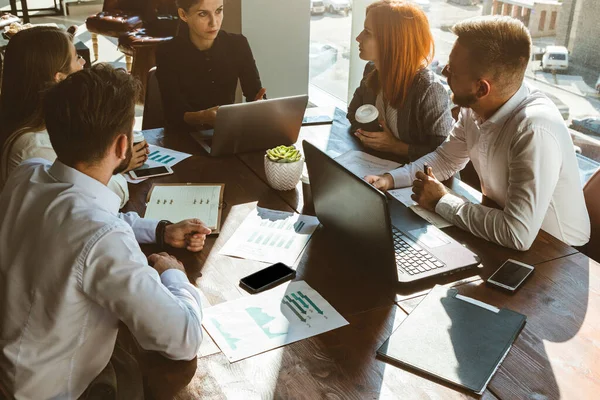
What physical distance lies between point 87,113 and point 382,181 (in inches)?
44.5

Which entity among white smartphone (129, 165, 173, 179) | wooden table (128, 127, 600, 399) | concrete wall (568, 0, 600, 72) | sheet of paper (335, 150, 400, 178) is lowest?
wooden table (128, 127, 600, 399)

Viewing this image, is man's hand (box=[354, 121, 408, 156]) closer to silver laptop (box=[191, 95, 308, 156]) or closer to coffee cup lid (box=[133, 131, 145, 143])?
silver laptop (box=[191, 95, 308, 156])

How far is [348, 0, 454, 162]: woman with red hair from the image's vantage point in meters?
2.44

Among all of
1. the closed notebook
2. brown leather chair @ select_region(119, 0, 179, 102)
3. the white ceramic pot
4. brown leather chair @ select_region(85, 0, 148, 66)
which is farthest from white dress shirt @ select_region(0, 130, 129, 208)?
brown leather chair @ select_region(85, 0, 148, 66)

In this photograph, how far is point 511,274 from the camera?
5.23ft

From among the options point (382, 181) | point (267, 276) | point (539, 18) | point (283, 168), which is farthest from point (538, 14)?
point (267, 276)

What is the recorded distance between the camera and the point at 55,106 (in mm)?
1237

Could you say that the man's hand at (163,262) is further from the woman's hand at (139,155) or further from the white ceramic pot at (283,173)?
the woman's hand at (139,155)

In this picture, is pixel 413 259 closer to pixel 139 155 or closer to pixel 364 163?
pixel 364 163

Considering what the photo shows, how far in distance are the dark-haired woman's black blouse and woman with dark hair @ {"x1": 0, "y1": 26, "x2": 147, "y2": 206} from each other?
2.91 feet

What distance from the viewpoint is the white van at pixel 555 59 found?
10.6 feet

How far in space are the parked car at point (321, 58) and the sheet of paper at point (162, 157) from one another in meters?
3.08

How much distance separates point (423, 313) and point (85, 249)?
77cm

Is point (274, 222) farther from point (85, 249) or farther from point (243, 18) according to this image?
point (243, 18)
